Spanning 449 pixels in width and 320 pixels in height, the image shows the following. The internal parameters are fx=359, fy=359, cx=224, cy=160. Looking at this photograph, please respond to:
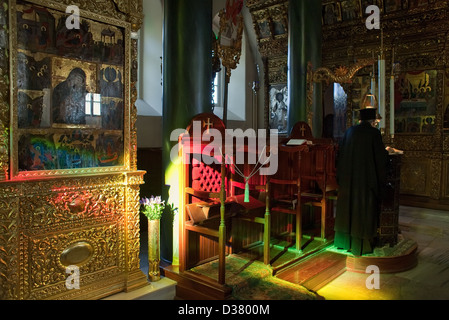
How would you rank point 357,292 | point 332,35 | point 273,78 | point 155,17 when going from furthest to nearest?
point 273,78
point 332,35
point 155,17
point 357,292

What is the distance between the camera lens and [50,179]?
292 centimetres

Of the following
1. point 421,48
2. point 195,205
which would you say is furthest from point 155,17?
point 421,48

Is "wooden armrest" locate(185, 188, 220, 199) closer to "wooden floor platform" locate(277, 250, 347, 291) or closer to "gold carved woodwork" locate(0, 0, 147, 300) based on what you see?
"gold carved woodwork" locate(0, 0, 147, 300)

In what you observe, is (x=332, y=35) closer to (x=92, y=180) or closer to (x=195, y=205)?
(x=195, y=205)

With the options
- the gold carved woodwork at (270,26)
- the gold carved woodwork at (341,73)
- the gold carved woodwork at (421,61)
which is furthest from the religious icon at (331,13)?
the gold carved woodwork at (341,73)

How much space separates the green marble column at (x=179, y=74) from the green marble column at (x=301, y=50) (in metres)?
2.70

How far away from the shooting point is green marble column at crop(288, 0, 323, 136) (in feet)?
20.8

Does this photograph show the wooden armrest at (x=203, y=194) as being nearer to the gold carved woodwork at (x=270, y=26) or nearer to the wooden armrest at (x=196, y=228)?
the wooden armrest at (x=196, y=228)

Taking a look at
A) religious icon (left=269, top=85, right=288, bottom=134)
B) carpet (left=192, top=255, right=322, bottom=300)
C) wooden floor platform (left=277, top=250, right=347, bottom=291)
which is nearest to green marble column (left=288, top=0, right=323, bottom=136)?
wooden floor platform (left=277, top=250, right=347, bottom=291)

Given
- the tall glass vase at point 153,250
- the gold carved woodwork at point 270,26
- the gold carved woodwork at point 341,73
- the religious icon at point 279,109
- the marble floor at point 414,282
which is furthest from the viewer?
the religious icon at point 279,109

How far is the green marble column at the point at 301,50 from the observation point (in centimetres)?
634

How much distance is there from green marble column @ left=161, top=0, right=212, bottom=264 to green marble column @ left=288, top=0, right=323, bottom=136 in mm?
2698

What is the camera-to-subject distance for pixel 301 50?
6340mm
